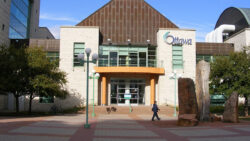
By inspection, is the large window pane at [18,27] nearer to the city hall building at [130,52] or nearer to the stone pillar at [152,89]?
the city hall building at [130,52]

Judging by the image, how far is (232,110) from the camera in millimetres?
16359

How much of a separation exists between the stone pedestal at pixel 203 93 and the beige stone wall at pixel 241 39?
701 inches

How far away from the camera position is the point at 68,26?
100 ft

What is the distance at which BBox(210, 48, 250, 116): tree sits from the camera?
68.8 ft

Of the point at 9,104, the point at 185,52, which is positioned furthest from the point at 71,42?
the point at 185,52

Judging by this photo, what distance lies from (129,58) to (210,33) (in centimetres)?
1915

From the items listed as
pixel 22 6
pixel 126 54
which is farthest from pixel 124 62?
pixel 22 6

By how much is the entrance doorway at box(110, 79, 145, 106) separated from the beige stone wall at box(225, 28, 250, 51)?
14275 mm

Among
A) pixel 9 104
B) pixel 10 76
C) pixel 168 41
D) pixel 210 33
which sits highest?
pixel 210 33

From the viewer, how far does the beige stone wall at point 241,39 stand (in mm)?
31875

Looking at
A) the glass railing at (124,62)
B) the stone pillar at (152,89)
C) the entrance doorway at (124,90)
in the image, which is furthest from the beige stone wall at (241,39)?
the entrance doorway at (124,90)

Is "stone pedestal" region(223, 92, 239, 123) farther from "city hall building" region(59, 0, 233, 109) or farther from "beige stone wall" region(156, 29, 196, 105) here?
"beige stone wall" region(156, 29, 196, 105)

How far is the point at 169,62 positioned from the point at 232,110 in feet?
49.0

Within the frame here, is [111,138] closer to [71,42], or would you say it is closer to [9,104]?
[71,42]
